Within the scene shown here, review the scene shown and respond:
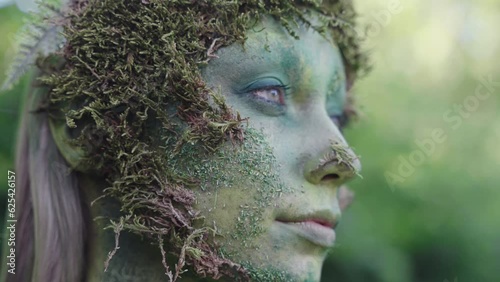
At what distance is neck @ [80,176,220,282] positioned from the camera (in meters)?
1.61

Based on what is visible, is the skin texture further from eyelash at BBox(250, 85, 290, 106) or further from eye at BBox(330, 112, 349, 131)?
eye at BBox(330, 112, 349, 131)

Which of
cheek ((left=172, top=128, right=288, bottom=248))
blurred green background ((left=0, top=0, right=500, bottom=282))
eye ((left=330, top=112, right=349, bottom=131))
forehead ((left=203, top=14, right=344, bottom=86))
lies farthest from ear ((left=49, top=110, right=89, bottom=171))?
blurred green background ((left=0, top=0, right=500, bottom=282))

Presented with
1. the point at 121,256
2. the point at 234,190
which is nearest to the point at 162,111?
the point at 234,190

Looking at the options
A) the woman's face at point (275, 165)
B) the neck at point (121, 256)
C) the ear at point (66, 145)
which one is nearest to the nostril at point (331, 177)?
the woman's face at point (275, 165)

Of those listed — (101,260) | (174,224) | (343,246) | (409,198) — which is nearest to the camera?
(174,224)

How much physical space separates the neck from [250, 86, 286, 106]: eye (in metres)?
0.41

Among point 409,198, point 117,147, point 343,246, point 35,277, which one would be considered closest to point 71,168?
point 117,147

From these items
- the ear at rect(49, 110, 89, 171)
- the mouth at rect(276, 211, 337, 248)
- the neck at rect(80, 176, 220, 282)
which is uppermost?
the ear at rect(49, 110, 89, 171)

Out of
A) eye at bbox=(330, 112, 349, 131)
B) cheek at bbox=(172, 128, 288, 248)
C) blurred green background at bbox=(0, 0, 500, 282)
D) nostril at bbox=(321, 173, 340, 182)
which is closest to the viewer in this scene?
cheek at bbox=(172, 128, 288, 248)

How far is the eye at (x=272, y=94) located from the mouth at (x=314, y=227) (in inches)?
10.8

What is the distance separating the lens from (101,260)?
5.41 feet

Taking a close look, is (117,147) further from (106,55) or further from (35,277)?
(35,277)

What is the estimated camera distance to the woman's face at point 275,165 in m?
1.55

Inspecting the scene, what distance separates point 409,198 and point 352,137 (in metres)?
0.39
